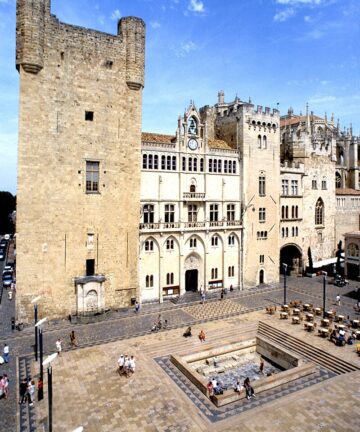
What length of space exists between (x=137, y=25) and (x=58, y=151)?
1612cm

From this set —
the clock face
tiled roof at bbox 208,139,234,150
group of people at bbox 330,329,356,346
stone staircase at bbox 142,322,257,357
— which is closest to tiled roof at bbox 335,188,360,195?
tiled roof at bbox 208,139,234,150

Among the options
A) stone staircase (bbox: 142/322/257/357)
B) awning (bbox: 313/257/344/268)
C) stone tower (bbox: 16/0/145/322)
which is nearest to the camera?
stone staircase (bbox: 142/322/257/357)

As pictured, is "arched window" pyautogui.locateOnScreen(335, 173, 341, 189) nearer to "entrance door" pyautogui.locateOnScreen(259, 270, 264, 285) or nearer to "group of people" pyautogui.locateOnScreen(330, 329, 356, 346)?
"entrance door" pyautogui.locateOnScreen(259, 270, 264, 285)

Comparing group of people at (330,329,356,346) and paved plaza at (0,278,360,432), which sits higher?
group of people at (330,329,356,346)

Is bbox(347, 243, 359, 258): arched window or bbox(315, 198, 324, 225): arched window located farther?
bbox(315, 198, 324, 225): arched window

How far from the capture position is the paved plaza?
18.3 metres

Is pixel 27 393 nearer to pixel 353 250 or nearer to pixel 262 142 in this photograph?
pixel 262 142

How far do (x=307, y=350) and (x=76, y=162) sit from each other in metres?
26.7

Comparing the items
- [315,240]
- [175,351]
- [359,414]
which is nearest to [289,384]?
[359,414]

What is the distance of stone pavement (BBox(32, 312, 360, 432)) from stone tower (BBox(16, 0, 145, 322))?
9.62 metres

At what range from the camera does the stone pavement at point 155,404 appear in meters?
18.1

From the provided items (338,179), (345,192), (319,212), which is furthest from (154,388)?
(338,179)

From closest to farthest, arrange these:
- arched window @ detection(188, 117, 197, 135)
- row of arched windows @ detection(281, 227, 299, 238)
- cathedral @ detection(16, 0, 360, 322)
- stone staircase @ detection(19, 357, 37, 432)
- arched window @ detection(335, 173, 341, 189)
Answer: stone staircase @ detection(19, 357, 37, 432) → cathedral @ detection(16, 0, 360, 322) → arched window @ detection(188, 117, 197, 135) → row of arched windows @ detection(281, 227, 299, 238) → arched window @ detection(335, 173, 341, 189)

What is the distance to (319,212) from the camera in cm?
5494
